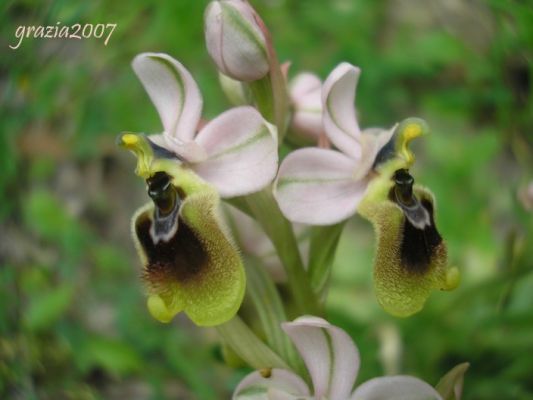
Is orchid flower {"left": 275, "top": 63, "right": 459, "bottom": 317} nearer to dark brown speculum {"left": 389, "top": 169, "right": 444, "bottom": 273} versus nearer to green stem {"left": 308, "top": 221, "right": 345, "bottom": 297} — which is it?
dark brown speculum {"left": 389, "top": 169, "right": 444, "bottom": 273}

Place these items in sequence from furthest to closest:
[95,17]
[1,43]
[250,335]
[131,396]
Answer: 1. [131,396]
2. [95,17]
3. [1,43]
4. [250,335]

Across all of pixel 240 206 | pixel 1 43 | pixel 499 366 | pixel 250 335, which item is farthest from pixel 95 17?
pixel 499 366

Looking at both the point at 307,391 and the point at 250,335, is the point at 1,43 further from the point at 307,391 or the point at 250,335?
the point at 307,391

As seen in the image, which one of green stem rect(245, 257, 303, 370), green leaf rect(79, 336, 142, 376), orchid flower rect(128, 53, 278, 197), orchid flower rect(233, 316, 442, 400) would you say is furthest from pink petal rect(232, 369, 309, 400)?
green leaf rect(79, 336, 142, 376)

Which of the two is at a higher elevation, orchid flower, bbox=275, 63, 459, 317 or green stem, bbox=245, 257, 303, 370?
orchid flower, bbox=275, 63, 459, 317

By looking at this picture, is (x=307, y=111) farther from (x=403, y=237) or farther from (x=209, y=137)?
(x=403, y=237)

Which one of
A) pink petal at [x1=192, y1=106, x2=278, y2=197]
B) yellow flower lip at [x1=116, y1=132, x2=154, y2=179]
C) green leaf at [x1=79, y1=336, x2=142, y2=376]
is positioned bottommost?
green leaf at [x1=79, y1=336, x2=142, y2=376]
